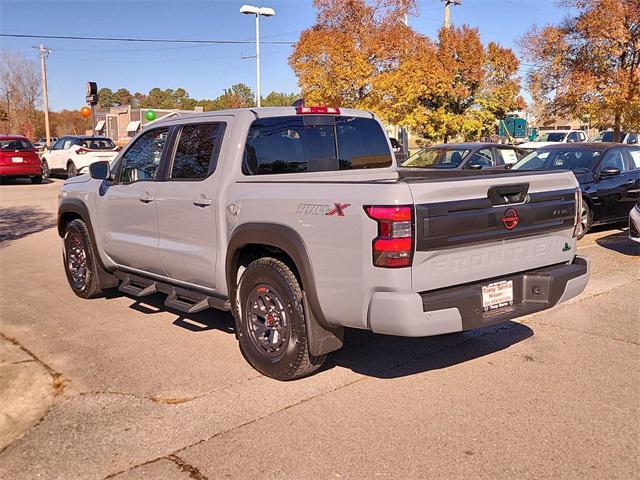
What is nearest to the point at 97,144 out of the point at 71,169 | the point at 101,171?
the point at 71,169

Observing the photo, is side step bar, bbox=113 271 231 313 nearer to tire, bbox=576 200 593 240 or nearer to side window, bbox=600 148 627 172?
tire, bbox=576 200 593 240

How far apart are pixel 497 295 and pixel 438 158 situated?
9.22 m

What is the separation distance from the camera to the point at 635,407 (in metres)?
3.88

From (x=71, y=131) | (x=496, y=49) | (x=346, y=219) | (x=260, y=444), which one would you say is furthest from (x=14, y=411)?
(x=71, y=131)

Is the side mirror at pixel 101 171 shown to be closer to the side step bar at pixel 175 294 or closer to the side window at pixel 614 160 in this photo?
the side step bar at pixel 175 294

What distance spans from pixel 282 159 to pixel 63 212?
10.9 ft

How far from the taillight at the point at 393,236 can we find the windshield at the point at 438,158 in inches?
366

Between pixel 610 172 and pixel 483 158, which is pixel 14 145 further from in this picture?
pixel 610 172

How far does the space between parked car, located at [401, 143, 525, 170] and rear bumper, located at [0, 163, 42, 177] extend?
46.9 feet

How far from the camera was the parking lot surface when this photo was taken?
10.7ft

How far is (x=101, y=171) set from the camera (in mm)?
6117

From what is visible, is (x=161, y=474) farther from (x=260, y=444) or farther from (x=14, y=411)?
(x=14, y=411)

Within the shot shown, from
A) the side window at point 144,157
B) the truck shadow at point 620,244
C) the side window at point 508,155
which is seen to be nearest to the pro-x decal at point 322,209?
the side window at point 144,157

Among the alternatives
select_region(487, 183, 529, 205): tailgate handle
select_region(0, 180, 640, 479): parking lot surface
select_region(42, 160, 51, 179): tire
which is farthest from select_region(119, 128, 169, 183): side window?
select_region(42, 160, 51, 179): tire
